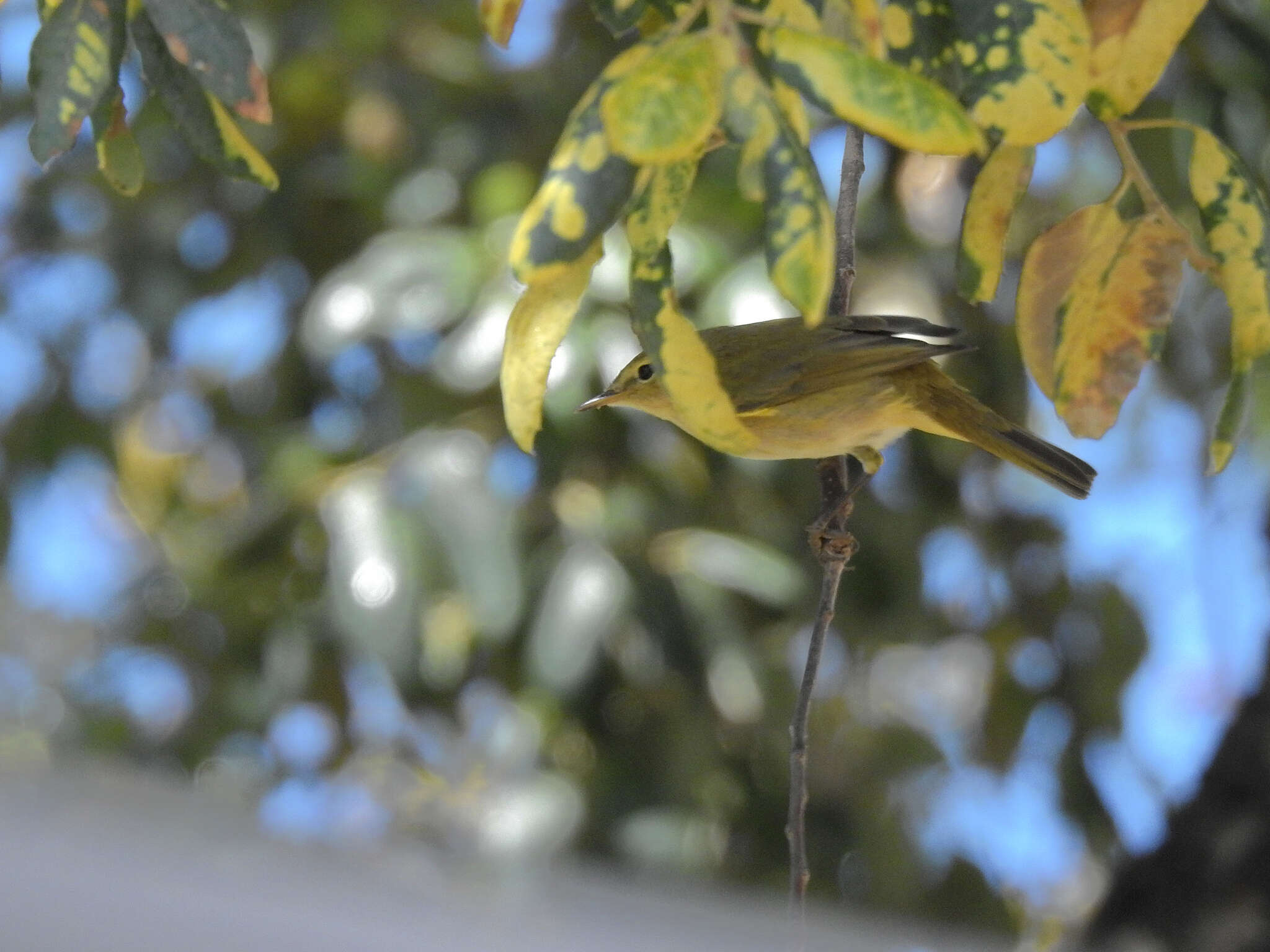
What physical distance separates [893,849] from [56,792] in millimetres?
2887

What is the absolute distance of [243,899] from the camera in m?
0.69

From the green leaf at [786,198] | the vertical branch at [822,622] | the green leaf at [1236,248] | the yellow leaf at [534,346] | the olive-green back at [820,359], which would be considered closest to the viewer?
the green leaf at [786,198]

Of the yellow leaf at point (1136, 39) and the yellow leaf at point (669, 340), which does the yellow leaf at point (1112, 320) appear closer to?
the yellow leaf at point (1136, 39)

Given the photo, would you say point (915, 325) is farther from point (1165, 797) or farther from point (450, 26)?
point (450, 26)

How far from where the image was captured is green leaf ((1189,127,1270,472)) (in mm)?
1238

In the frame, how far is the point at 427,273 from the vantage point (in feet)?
10.4

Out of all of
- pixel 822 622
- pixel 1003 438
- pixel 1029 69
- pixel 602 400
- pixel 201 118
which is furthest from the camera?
pixel 602 400

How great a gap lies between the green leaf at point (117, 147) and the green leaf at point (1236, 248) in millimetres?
1051

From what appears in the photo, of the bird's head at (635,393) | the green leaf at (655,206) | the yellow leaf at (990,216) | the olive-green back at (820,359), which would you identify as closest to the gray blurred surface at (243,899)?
the green leaf at (655,206)

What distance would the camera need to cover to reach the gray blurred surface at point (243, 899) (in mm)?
638

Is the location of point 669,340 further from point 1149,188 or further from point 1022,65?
point 1149,188

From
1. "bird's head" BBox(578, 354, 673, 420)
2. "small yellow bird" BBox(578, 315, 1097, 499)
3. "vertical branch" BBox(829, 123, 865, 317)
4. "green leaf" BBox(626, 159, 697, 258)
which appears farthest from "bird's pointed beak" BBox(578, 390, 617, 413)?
"green leaf" BBox(626, 159, 697, 258)

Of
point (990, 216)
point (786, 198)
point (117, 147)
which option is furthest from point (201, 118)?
point (990, 216)

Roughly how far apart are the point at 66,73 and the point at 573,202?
1.65 feet
